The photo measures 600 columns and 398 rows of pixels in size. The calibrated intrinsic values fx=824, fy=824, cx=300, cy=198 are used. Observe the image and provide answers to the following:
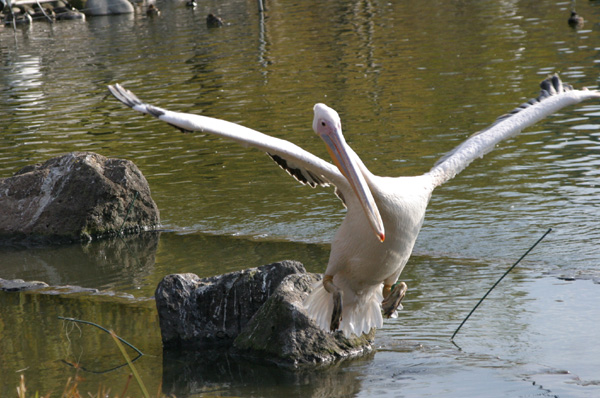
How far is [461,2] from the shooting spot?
28.5m

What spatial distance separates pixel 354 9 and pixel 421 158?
20507 mm

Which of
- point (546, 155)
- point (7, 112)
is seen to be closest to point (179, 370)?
point (546, 155)

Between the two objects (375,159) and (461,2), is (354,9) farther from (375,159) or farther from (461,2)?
(375,159)

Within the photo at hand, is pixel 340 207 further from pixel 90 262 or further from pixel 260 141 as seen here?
pixel 260 141

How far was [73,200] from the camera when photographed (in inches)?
346

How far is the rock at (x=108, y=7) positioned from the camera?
1432 inches

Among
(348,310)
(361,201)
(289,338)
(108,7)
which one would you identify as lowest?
(108,7)

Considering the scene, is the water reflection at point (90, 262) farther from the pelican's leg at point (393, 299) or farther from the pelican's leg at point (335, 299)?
Answer: the pelican's leg at point (393, 299)

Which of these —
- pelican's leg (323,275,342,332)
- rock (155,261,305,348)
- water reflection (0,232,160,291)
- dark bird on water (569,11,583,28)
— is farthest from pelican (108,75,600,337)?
dark bird on water (569,11,583,28)

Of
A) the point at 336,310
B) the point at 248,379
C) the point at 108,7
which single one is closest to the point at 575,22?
the point at 336,310

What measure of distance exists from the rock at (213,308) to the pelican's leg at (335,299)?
595 millimetres

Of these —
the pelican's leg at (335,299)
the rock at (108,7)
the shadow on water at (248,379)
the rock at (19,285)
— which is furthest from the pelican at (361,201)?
the rock at (108,7)

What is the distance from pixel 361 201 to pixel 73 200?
506cm

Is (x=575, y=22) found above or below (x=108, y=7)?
above
